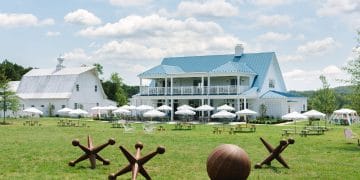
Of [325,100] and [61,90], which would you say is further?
[61,90]

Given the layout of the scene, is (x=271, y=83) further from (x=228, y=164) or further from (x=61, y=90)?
(x=228, y=164)

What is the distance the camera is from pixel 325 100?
165 ft

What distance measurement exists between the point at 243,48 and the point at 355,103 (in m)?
39.5

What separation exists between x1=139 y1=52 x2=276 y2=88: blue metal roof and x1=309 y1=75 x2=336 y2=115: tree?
260 inches

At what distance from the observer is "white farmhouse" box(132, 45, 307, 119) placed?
54.0m

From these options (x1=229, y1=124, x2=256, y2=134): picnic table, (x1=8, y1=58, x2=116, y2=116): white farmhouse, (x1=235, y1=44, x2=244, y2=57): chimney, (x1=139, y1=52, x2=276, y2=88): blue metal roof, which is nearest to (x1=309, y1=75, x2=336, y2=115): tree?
(x1=139, y1=52, x2=276, y2=88): blue metal roof

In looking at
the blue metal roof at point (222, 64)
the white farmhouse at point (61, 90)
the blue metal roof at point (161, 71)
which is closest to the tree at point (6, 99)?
the blue metal roof at point (161, 71)

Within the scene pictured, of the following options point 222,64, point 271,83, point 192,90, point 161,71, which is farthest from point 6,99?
point 271,83

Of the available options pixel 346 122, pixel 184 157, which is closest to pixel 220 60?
pixel 346 122

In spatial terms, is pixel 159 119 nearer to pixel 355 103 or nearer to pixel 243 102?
pixel 243 102

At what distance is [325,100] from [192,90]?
14640 millimetres

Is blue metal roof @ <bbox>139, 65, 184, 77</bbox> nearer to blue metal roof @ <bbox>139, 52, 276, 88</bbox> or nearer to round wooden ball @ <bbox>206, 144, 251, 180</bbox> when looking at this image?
blue metal roof @ <bbox>139, 52, 276, 88</bbox>

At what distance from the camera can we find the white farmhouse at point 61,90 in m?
67.9

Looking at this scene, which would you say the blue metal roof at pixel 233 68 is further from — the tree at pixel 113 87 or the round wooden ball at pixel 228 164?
the round wooden ball at pixel 228 164
